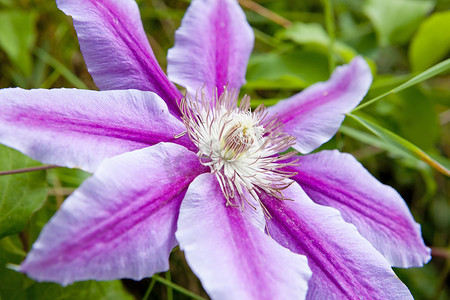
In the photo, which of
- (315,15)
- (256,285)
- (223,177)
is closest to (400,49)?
(315,15)

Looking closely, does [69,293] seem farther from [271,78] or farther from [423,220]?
[423,220]

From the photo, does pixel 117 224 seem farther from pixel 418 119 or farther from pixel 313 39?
pixel 418 119

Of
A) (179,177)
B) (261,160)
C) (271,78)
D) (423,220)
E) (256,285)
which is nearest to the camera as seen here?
(256,285)

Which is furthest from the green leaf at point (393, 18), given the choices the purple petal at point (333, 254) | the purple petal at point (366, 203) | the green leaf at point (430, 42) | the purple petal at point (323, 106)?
the purple petal at point (333, 254)

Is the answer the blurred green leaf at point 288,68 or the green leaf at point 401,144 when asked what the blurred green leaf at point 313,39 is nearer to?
the blurred green leaf at point 288,68

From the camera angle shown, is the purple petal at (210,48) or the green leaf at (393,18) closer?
the purple petal at (210,48)
